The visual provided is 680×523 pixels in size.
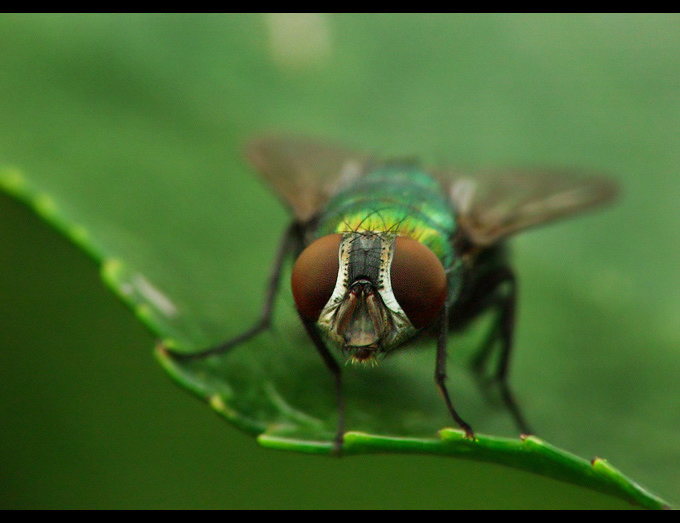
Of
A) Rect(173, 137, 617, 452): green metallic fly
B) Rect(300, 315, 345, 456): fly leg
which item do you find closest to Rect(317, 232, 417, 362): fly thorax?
Rect(173, 137, 617, 452): green metallic fly

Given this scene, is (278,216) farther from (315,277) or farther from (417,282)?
(417,282)

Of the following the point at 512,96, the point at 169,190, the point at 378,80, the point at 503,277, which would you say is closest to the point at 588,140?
the point at 512,96

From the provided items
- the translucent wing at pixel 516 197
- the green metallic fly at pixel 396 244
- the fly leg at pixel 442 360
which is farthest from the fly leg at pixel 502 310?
the fly leg at pixel 442 360

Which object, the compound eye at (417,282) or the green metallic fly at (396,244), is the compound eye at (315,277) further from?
the compound eye at (417,282)

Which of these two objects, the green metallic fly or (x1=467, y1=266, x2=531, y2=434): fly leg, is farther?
(x1=467, y1=266, x2=531, y2=434): fly leg

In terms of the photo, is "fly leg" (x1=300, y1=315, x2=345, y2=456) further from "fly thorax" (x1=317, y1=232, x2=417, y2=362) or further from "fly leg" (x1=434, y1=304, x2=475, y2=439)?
"fly leg" (x1=434, y1=304, x2=475, y2=439)

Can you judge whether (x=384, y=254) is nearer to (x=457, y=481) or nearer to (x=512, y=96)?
(x=457, y=481)
